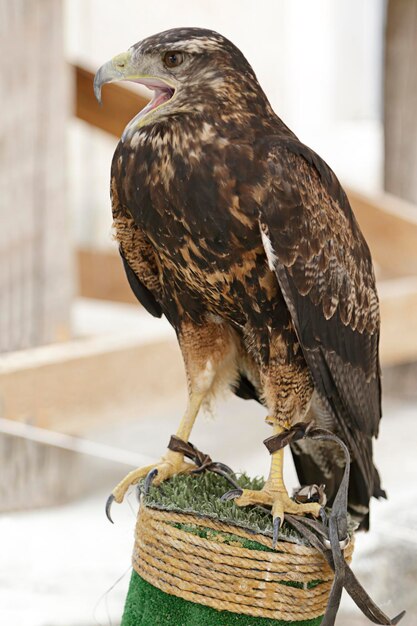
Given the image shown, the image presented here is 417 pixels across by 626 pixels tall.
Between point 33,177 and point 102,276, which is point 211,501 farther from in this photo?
point 102,276

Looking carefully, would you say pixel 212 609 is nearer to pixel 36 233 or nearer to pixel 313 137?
pixel 36 233

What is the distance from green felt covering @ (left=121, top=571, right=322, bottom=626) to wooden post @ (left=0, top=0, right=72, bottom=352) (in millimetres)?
1477

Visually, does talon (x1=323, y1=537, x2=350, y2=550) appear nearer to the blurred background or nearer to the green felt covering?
the green felt covering

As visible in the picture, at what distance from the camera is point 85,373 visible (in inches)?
105

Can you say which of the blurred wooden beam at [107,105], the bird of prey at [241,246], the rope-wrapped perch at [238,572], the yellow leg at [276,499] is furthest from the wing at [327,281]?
the blurred wooden beam at [107,105]

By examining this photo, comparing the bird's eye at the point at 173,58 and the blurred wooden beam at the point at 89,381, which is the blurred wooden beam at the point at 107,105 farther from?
the bird's eye at the point at 173,58

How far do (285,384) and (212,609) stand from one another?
353 millimetres

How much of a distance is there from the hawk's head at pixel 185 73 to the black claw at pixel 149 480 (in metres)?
0.57

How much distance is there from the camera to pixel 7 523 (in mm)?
2432

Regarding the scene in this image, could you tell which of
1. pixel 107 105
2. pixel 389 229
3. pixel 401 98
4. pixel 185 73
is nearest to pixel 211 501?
pixel 185 73

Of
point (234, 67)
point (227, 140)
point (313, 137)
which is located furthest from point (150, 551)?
point (313, 137)

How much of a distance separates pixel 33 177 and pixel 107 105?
0.73 m

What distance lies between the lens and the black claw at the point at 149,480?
4.77ft

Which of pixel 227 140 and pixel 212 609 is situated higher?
pixel 227 140
